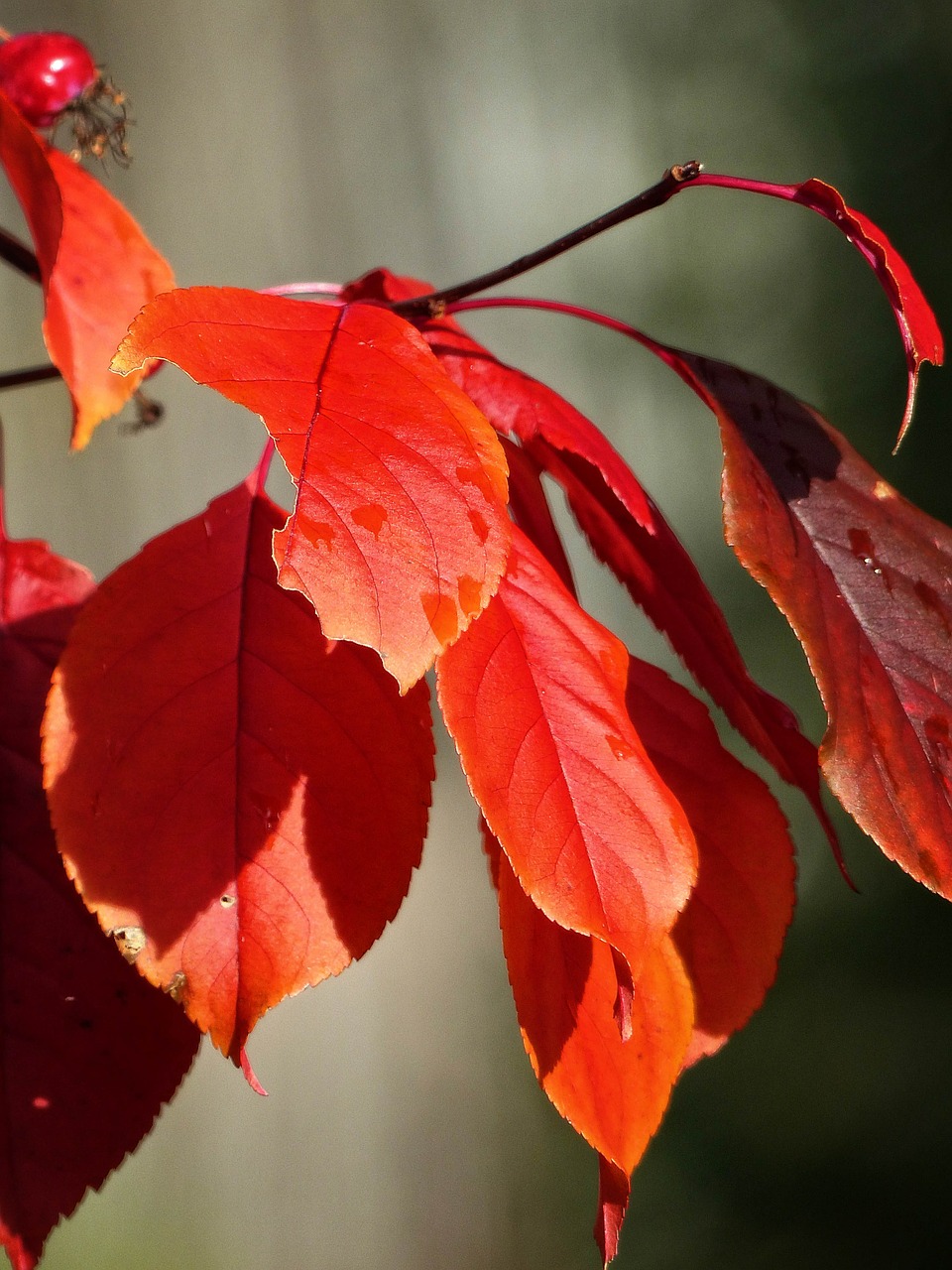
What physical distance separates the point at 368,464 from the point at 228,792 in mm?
86

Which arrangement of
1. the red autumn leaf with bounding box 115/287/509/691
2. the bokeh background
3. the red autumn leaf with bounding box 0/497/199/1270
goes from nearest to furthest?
the red autumn leaf with bounding box 115/287/509/691 → the red autumn leaf with bounding box 0/497/199/1270 → the bokeh background

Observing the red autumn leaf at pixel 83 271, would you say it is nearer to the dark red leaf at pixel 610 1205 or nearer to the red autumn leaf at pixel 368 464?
the red autumn leaf at pixel 368 464

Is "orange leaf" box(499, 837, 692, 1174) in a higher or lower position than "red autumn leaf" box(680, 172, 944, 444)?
lower

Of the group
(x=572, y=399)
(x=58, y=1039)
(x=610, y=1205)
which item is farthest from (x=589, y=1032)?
(x=572, y=399)

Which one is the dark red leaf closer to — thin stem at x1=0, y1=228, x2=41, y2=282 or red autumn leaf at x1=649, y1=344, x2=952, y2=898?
red autumn leaf at x1=649, y1=344, x2=952, y2=898

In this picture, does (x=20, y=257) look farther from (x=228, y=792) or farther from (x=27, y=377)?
(x=228, y=792)

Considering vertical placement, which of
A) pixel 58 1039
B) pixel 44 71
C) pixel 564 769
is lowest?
pixel 58 1039

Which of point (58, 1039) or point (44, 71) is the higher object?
point (44, 71)

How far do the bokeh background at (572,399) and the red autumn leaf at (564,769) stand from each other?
1.00 meters

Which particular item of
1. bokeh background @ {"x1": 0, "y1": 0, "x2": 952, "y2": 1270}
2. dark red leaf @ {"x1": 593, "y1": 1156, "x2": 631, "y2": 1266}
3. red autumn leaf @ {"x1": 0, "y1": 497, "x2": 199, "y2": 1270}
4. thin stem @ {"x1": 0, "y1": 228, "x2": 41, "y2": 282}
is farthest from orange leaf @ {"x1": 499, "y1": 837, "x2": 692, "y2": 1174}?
bokeh background @ {"x1": 0, "y1": 0, "x2": 952, "y2": 1270}

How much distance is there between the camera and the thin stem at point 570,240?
220 mm

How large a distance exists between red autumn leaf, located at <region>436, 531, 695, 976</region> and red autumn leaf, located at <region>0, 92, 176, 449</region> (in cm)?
14

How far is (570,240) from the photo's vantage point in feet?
0.77

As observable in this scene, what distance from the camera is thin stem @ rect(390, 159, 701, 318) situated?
0.72 ft
